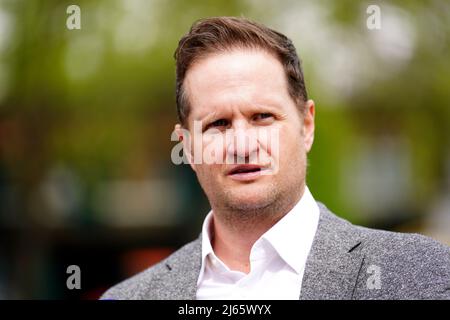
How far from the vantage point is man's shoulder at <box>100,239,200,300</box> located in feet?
9.58

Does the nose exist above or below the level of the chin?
above

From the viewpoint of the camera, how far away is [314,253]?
8.27ft

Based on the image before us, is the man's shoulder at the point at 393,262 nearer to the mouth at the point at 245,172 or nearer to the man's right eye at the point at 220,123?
the mouth at the point at 245,172

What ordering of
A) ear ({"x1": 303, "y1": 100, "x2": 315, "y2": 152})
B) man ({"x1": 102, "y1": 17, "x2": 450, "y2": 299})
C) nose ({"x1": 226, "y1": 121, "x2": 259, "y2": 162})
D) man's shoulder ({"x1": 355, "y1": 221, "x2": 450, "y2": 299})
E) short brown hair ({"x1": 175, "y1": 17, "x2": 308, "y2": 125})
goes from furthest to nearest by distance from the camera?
ear ({"x1": 303, "y1": 100, "x2": 315, "y2": 152}) < short brown hair ({"x1": 175, "y1": 17, "x2": 308, "y2": 125}) < nose ({"x1": 226, "y1": 121, "x2": 259, "y2": 162}) < man ({"x1": 102, "y1": 17, "x2": 450, "y2": 299}) < man's shoulder ({"x1": 355, "y1": 221, "x2": 450, "y2": 299})

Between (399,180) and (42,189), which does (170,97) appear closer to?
(42,189)

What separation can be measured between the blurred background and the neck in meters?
4.56

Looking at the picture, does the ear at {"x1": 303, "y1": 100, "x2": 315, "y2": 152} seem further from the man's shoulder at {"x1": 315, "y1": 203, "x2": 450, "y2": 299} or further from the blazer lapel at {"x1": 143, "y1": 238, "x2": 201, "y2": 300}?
the blazer lapel at {"x1": 143, "y1": 238, "x2": 201, "y2": 300}

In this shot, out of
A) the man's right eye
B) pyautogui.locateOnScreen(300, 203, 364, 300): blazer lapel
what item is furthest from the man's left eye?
pyautogui.locateOnScreen(300, 203, 364, 300): blazer lapel

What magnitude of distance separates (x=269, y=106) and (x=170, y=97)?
35.8ft

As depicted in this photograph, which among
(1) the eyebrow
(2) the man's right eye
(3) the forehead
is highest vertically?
(3) the forehead

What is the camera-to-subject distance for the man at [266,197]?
7.92 feet

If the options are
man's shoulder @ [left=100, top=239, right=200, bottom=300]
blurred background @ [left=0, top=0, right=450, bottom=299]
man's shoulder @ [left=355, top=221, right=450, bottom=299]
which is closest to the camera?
man's shoulder @ [left=355, top=221, right=450, bottom=299]

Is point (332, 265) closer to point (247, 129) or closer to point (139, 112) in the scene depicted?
point (247, 129)
